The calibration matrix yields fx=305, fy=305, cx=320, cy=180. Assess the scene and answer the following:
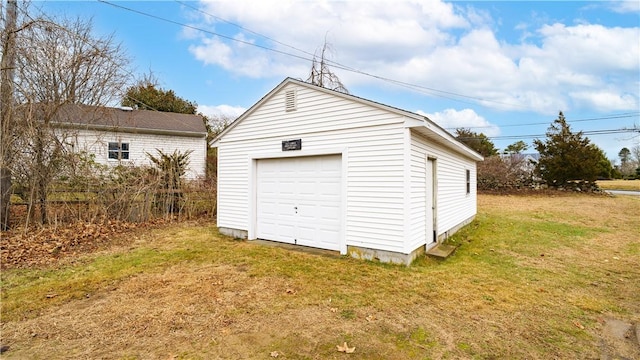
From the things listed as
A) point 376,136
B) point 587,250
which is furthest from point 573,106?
point 376,136

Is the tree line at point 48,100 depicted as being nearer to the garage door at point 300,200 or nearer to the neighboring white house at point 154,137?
the garage door at point 300,200

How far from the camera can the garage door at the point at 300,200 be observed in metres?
6.64

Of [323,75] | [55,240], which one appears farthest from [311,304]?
[323,75]

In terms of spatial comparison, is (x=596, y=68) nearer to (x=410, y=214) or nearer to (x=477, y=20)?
(x=477, y=20)

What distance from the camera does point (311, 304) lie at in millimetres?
3994

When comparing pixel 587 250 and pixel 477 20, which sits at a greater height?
pixel 477 20

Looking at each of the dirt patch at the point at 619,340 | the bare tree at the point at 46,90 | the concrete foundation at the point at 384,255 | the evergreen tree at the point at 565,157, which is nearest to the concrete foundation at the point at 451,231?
the concrete foundation at the point at 384,255

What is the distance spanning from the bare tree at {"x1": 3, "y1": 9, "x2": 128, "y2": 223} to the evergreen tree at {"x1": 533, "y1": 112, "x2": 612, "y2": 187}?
2630 cm

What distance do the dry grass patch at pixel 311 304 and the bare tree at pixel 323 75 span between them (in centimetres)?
1302

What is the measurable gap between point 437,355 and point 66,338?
374cm

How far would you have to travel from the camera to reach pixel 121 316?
11.9 ft

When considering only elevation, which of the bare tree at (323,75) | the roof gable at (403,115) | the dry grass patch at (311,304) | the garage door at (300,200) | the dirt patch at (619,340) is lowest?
the dirt patch at (619,340)

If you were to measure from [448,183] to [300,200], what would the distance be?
4.32 metres

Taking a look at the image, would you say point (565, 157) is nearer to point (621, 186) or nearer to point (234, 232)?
point (621, 186)
